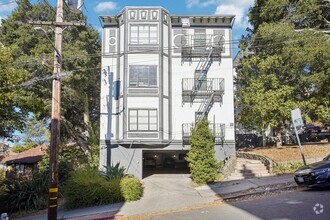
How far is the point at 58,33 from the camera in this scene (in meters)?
12.6

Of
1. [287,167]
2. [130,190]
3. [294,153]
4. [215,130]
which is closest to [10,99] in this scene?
[130,190]

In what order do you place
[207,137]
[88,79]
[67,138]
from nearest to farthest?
[207,137]
[88,79]
[67,138]

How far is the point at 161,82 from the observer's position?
22469mm

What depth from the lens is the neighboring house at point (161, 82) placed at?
72.9 ft

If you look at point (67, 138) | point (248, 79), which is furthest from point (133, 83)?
point (67, 138)

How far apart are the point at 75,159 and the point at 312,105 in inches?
740

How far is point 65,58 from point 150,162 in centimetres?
1091

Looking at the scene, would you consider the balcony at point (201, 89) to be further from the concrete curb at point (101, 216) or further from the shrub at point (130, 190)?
the concrete curb at point (101, 216)

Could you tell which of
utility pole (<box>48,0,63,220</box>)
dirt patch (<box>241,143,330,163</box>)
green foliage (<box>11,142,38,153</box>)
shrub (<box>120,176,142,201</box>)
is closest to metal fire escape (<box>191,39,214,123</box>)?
dirt patch (<box>241,143,330,163</box>)

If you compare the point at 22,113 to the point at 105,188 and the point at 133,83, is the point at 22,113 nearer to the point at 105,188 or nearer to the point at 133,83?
the point at 105,188

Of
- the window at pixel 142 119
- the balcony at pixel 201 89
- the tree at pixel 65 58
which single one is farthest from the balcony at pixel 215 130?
the tree at pixel 65 58

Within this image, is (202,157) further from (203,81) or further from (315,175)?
(315,175)

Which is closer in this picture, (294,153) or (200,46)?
(294,153)

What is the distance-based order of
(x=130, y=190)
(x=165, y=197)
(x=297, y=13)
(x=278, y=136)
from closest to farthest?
1. (x=165, y=197)
2. (x=130, y=190)
3. (x=297, y=13)
4. (x=278, y=136)
